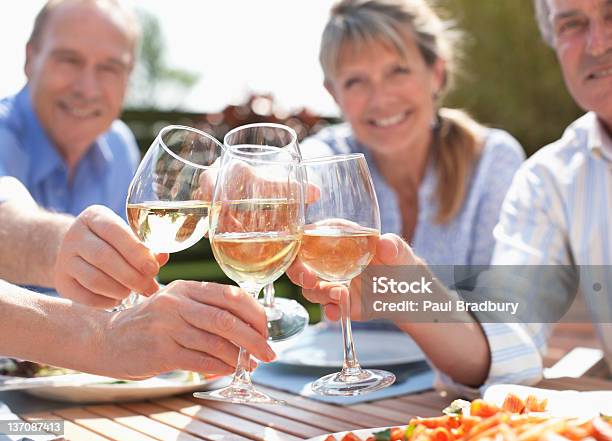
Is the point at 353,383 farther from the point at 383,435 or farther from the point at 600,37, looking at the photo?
the point at 600,37

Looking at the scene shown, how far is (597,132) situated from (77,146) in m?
2.38

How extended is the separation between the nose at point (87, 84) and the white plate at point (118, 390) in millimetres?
1999

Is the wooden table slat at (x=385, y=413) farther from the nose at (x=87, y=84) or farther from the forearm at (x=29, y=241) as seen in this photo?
the nose at (x=87, y=84)

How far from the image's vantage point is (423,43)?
117 inches

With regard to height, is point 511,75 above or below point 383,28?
above

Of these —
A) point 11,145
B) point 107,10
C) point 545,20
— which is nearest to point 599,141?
point 545,20

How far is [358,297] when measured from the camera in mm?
1545

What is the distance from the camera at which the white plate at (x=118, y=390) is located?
1.55m

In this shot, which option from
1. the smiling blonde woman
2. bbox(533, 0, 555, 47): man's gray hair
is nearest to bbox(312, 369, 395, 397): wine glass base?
bbox(533, 0, 555, 47): man's gray hair

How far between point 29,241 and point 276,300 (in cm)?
65

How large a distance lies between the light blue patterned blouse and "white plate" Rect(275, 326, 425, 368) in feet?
2.33

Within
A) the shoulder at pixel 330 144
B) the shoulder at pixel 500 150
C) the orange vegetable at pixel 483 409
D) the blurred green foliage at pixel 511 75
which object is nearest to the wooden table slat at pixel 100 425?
the orange vegetable at pixel 483 409

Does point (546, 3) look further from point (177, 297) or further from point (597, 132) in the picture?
point (177, 297)

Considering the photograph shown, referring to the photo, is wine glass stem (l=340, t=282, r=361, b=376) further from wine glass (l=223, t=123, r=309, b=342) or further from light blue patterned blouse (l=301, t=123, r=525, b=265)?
light blue patterned blouse (l=301, t=123, r=525, b=265)
